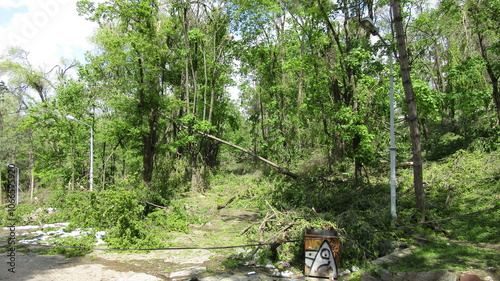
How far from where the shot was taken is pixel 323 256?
729 cm

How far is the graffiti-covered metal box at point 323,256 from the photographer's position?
7.23 meters

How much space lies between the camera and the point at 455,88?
53.4 feet

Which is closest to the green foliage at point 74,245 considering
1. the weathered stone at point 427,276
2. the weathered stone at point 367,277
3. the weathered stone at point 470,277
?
the weathered stone at point 367,277

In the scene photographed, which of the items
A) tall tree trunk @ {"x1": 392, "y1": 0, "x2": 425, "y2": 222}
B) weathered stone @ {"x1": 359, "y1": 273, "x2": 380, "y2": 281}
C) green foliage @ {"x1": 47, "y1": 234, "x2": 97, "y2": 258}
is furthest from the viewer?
green foliage @ {"x1": 47, "y1": 234, "x2": 97, "y2": 258}

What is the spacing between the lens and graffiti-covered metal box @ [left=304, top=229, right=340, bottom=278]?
7234 millimetres

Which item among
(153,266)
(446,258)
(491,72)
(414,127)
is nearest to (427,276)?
(446,258)

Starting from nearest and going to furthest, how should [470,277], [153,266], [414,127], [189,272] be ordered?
1. [470,277]
2. [189,272]
3. [153,266]
4. [414,127]

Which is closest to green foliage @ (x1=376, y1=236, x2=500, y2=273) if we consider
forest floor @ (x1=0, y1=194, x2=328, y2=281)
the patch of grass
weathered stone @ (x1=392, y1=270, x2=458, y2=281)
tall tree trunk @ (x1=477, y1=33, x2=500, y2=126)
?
the patch of grass

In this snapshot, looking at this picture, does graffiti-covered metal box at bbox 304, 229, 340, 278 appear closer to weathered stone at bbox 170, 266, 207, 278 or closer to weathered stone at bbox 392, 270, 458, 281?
weathered stone at bbox 392, 270, 458, 281

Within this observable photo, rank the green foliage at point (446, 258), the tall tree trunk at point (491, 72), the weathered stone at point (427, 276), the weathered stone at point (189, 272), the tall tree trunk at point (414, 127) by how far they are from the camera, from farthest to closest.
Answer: the tall tree trunk at point (491, 72)
the tall tree trunk at point (414, 127)
the weathered stone at point (189, 272)
the green foliage at point (446, 258)
the weathered stone at point (427, 276)

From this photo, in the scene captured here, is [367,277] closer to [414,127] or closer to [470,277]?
[470,277]

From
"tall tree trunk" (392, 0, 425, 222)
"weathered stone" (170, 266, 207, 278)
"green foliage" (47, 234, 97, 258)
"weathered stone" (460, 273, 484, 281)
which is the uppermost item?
"tall tree trunk" (392, 0, 425, 222)

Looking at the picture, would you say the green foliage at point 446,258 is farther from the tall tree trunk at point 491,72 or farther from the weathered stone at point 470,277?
the tall tree trunk at point 491,72

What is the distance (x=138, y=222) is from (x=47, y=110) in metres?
17.0
